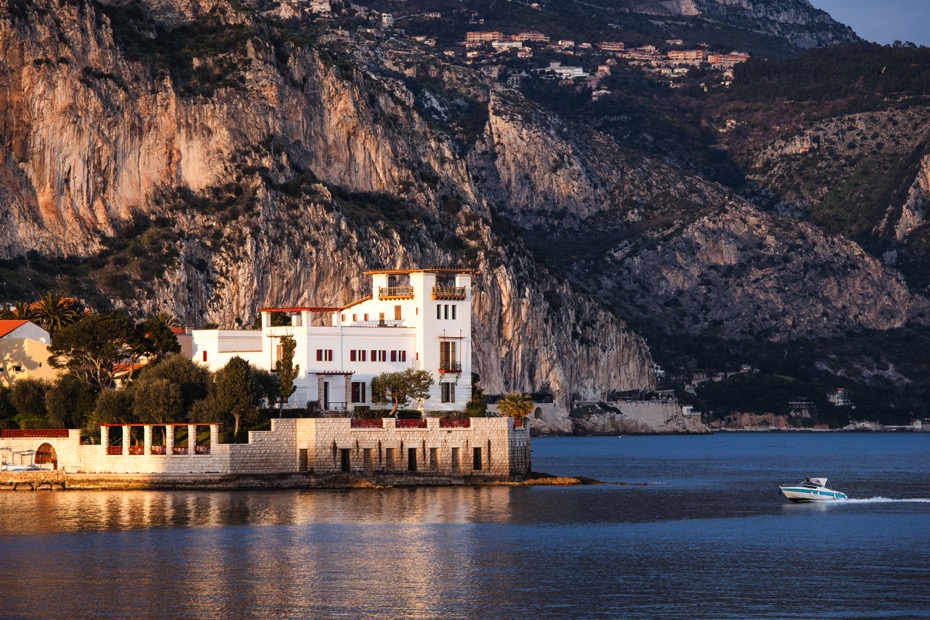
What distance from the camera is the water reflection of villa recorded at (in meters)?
93.4

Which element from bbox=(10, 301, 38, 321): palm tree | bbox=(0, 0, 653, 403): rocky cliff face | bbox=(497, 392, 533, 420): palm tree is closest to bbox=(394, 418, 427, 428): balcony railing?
bbox=(497, 392, 533, 420): palm tree

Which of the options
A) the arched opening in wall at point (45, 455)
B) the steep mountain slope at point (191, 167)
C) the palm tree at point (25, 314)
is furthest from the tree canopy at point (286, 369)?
the steep mountain slope at point (191, 167)

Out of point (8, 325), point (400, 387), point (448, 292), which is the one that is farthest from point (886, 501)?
point (8, 325)

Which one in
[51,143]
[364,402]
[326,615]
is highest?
[51,143]

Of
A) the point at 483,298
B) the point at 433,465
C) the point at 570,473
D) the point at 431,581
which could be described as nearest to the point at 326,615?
the point at 431,581

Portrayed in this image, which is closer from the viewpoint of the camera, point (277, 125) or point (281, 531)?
point (281, 531)

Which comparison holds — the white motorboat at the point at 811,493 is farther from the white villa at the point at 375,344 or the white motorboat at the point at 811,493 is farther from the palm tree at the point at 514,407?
the white villa at the point at 375,344

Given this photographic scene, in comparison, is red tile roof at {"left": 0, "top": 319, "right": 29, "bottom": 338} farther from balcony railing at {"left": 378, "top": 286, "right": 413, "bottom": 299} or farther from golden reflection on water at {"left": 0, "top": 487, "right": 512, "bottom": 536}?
balcony railing at {"left": 378, "top": 286, "right": 413, "bottom": 299}

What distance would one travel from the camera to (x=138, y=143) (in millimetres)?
166125

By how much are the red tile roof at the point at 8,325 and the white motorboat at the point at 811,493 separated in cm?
4474

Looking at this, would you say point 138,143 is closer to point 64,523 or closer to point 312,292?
point 312,292

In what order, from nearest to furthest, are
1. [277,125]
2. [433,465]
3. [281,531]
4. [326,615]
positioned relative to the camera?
[326,615]
[281,531]
[433,465]
[277,125]

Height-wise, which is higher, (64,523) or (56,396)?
(56,396)

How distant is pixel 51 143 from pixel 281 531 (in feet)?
298
